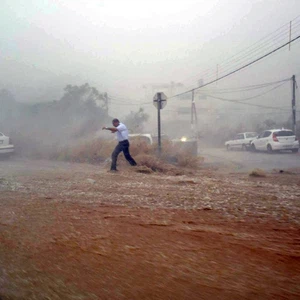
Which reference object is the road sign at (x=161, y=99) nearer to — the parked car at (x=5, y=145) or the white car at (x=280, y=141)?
the parked car at (x=5, y=145)

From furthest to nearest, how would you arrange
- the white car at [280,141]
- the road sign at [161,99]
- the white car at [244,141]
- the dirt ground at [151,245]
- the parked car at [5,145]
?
the white car at [244,141] → the white car at [280,141] → the parked car at [5,145] → the road sign at [161,99] → the dirt ground at [151,245]

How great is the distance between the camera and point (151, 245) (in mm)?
3412

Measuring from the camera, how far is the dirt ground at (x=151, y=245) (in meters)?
2.56

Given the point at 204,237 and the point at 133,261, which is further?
the point at 204,237

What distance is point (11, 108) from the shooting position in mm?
24562

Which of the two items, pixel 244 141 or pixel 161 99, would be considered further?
pixel 244 141

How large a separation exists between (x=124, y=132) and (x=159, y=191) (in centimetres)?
377

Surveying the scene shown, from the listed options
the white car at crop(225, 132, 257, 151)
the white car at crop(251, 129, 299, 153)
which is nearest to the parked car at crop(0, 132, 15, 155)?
the white car at crop(251, 129, 299, 153)

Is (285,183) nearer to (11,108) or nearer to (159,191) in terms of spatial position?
(159,191)

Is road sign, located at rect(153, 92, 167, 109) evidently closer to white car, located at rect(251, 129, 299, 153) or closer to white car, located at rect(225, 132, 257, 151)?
white car, located at rect(251, 129, 299, 153)

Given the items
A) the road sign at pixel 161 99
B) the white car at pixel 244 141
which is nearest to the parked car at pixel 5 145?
the road sign at pixel 161 99

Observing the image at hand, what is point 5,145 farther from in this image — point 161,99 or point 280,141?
point 280,141

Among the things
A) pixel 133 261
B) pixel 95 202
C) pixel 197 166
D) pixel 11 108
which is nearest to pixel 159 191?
pixel 95 202

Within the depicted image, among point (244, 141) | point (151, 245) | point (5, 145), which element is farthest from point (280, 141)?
point (151, 245)
